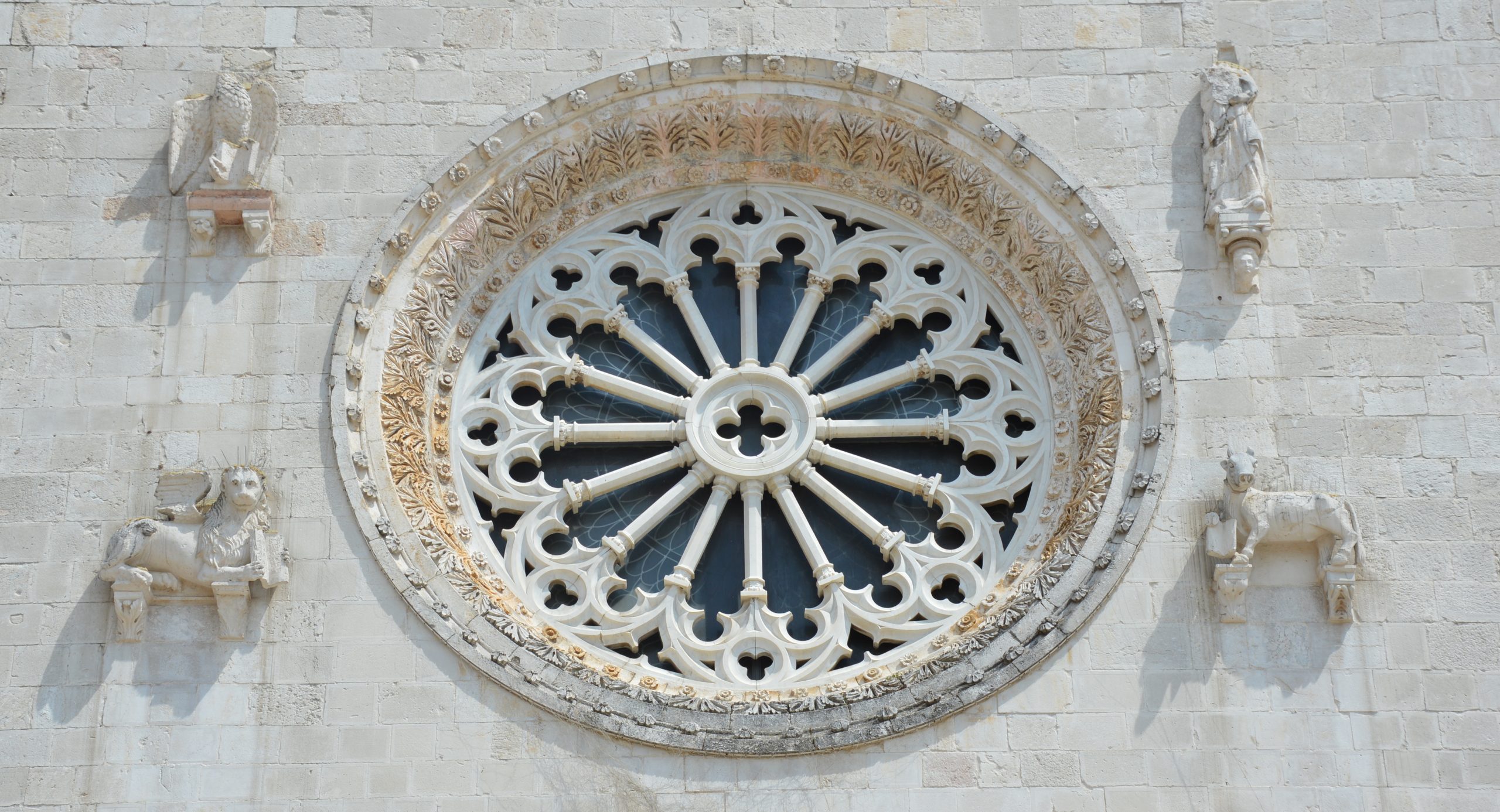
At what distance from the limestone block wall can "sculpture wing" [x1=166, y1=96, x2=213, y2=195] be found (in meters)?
0.12

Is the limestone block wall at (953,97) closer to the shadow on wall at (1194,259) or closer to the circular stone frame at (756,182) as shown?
the shadow on wall at (1194,259)

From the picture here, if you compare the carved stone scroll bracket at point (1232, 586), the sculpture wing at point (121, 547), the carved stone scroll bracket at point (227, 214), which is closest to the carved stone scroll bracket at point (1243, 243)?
the carved stone scroll bracket at point (1232, 586)

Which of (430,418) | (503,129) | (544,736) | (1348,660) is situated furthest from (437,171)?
(1348,660)

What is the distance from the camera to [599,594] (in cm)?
1413

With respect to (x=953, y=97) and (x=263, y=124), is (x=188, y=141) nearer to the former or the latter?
(x=263, y=124)

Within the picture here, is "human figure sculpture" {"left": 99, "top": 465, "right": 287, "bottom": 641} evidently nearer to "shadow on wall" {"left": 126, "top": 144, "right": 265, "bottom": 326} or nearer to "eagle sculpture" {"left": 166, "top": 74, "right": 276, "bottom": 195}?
"shadow on wall" {"left": 126, "top": 144, "right": 265, "bottom": 326}

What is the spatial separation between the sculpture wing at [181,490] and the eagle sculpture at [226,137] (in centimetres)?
197

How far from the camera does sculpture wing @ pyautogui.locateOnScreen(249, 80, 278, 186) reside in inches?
582

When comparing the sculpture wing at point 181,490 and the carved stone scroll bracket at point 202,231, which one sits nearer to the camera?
the sculpture wing at point 181,490

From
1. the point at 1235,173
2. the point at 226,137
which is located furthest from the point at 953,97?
the point at 226,137

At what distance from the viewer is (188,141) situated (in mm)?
14867

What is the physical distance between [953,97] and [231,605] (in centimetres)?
551

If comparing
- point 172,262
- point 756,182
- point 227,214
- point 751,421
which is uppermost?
point 756,182

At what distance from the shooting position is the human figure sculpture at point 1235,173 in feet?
47.0
